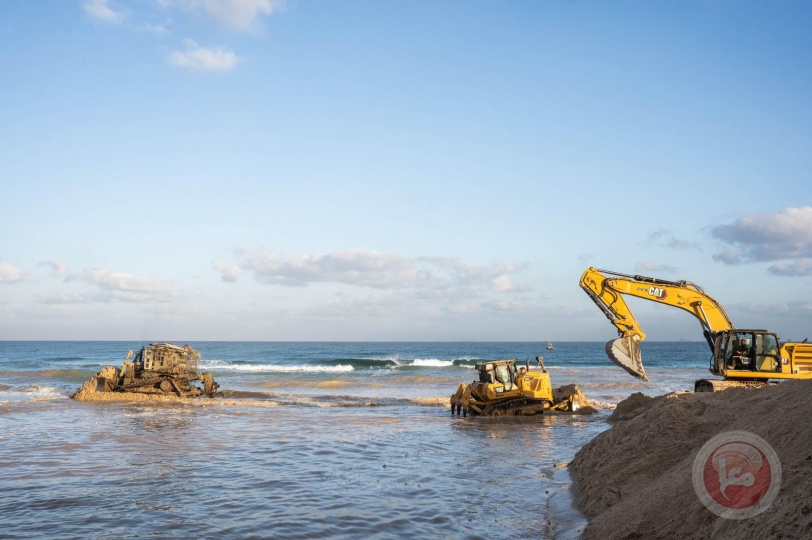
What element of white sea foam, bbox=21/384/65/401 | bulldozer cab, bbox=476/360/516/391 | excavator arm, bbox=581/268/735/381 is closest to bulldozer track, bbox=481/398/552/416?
bulldozer cab, bbox=476/360/516/391

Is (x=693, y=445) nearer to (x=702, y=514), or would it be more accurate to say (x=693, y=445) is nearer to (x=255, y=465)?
(x=702, y=514)

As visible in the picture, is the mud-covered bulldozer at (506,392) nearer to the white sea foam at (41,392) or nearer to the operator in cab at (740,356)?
the operator in cab at (740,356)

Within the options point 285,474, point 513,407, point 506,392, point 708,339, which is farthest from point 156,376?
point 708,339

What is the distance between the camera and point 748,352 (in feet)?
64.7

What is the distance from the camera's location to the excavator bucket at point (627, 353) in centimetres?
2188

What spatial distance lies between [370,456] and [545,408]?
35.7ft

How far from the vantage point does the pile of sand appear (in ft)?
16.6

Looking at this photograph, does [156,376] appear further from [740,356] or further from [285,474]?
[740,356]

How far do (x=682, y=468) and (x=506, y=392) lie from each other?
16041 mm

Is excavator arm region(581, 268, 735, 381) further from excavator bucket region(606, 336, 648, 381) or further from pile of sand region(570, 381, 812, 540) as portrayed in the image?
pile of sand region(570, 381, 812, 540)

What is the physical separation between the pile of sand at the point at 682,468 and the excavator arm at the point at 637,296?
10317 mm

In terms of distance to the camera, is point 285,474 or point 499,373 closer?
point 285,474

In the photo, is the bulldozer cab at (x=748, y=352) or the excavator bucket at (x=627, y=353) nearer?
the bulldozer cab at (x=748, y=352)

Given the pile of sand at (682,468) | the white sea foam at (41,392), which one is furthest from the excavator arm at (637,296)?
the white sea foam at (41,392)
